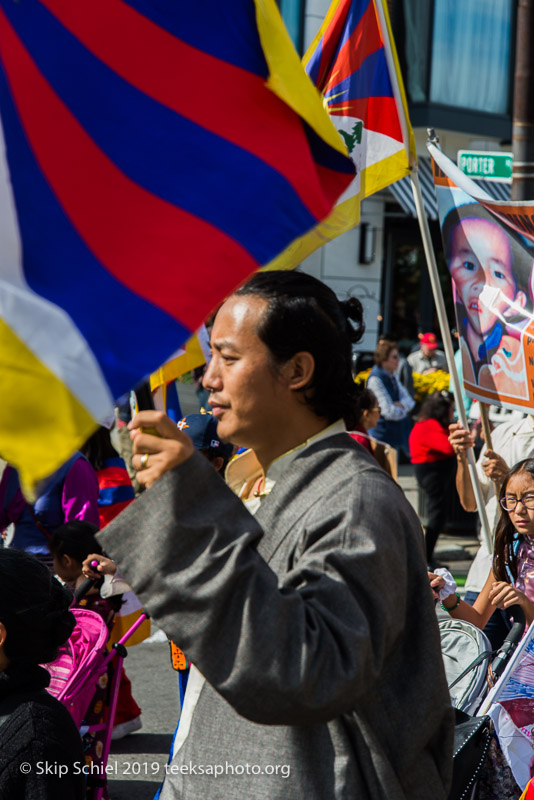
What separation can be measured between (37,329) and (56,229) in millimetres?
234

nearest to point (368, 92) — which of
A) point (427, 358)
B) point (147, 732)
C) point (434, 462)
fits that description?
point (147, 732)

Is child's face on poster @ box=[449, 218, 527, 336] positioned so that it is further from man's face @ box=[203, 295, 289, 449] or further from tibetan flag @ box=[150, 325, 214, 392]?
man's face @ box=[203, 295, 289, 449]

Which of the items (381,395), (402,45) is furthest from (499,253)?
(402,45)

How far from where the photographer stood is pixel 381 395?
1199 centimetres

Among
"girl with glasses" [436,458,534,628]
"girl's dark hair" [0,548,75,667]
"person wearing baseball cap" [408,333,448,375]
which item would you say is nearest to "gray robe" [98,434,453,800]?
"girl's dark hair" [0,548,75,667]

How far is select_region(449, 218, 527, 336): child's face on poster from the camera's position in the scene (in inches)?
207

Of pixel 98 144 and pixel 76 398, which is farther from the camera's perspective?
pixel 98 144

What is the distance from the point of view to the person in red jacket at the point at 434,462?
9.64 metres

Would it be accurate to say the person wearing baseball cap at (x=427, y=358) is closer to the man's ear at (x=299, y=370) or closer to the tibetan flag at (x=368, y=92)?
the tibetan flag at (x=368, y=92)

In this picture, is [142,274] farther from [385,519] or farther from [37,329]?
[385,519]

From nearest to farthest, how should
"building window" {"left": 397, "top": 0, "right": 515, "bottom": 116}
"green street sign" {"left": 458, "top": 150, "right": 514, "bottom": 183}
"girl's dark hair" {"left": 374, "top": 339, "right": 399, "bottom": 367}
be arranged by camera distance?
"green street sign" {"left": 458, "top": 150, "right": 514, "bottom": 183}, "girl's dark hair" {"left": 374, "top": 339, "right": 399, "bottom": 367}, "building window" {"left": 397, "top": 0, "right": 515, "bottom": 116}

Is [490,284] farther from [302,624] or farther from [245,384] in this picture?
[302,624]

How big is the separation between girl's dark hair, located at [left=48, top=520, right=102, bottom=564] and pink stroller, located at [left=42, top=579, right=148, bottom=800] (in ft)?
1.66

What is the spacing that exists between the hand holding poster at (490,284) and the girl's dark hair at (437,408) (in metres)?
3.75
